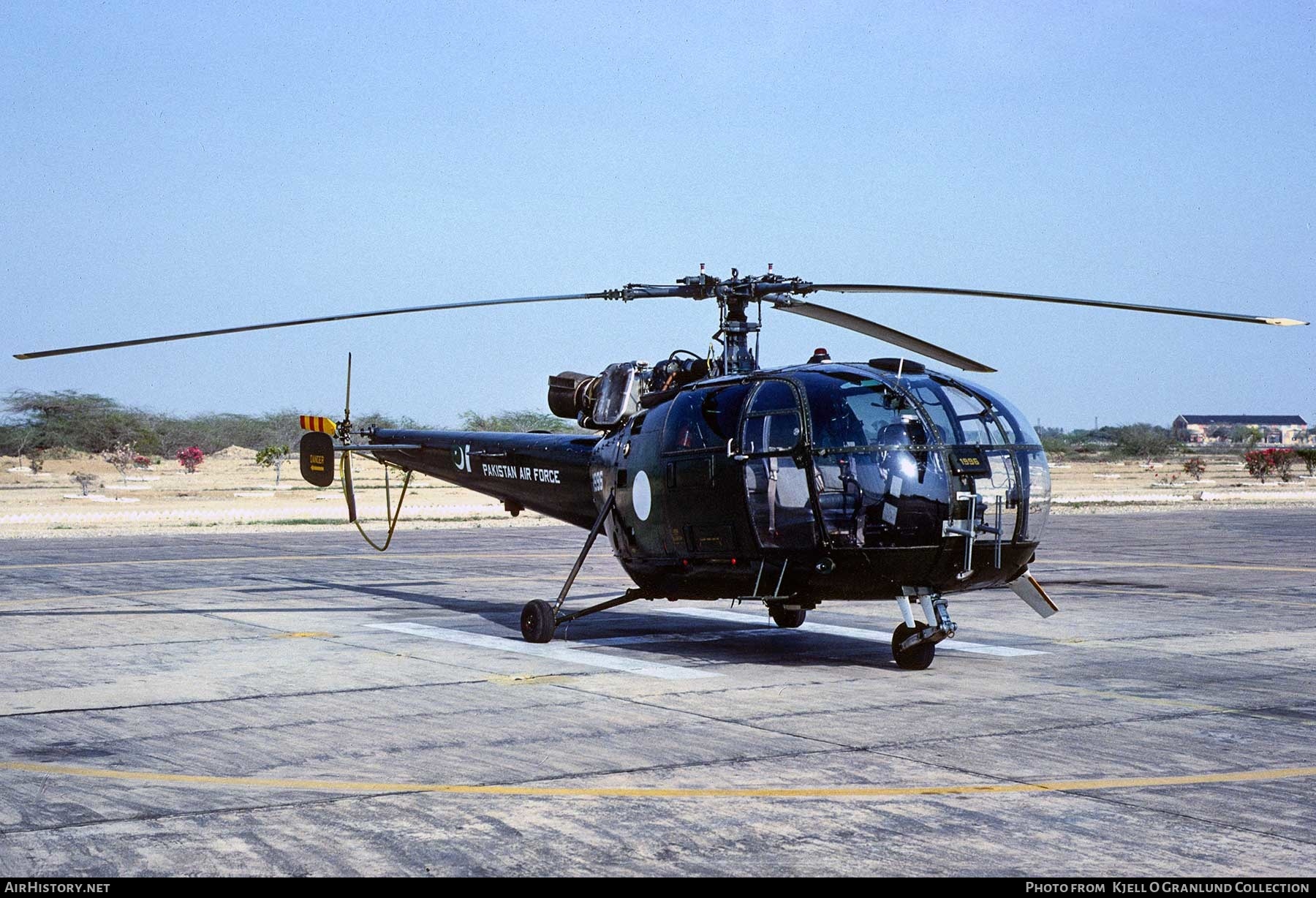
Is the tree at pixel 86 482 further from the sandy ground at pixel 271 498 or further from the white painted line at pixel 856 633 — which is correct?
the white painted line at pixel 856 633

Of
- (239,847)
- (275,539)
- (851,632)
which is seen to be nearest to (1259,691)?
(851,632)

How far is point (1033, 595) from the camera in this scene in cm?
1320

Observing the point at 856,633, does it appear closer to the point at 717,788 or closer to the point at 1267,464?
the point at 717,788

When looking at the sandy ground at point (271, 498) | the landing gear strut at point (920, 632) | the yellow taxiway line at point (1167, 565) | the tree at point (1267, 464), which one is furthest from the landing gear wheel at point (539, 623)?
the tree at point (1267, 464)

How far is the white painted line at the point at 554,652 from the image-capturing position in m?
12.5

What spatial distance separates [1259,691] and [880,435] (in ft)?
12.3

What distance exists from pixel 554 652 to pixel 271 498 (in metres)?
48.4

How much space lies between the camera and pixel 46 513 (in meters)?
46.7

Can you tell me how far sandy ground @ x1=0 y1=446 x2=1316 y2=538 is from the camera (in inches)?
1609

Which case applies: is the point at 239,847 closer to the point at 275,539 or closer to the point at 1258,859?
the point at 1258,859

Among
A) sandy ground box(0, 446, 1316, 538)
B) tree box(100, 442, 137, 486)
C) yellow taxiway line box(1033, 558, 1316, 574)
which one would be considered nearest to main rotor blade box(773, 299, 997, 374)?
yellow taxiway line box(1033, 558, 1316, 574)

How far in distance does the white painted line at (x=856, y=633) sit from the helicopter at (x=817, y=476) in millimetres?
959

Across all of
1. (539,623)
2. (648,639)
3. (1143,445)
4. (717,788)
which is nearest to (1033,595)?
(648,639)
